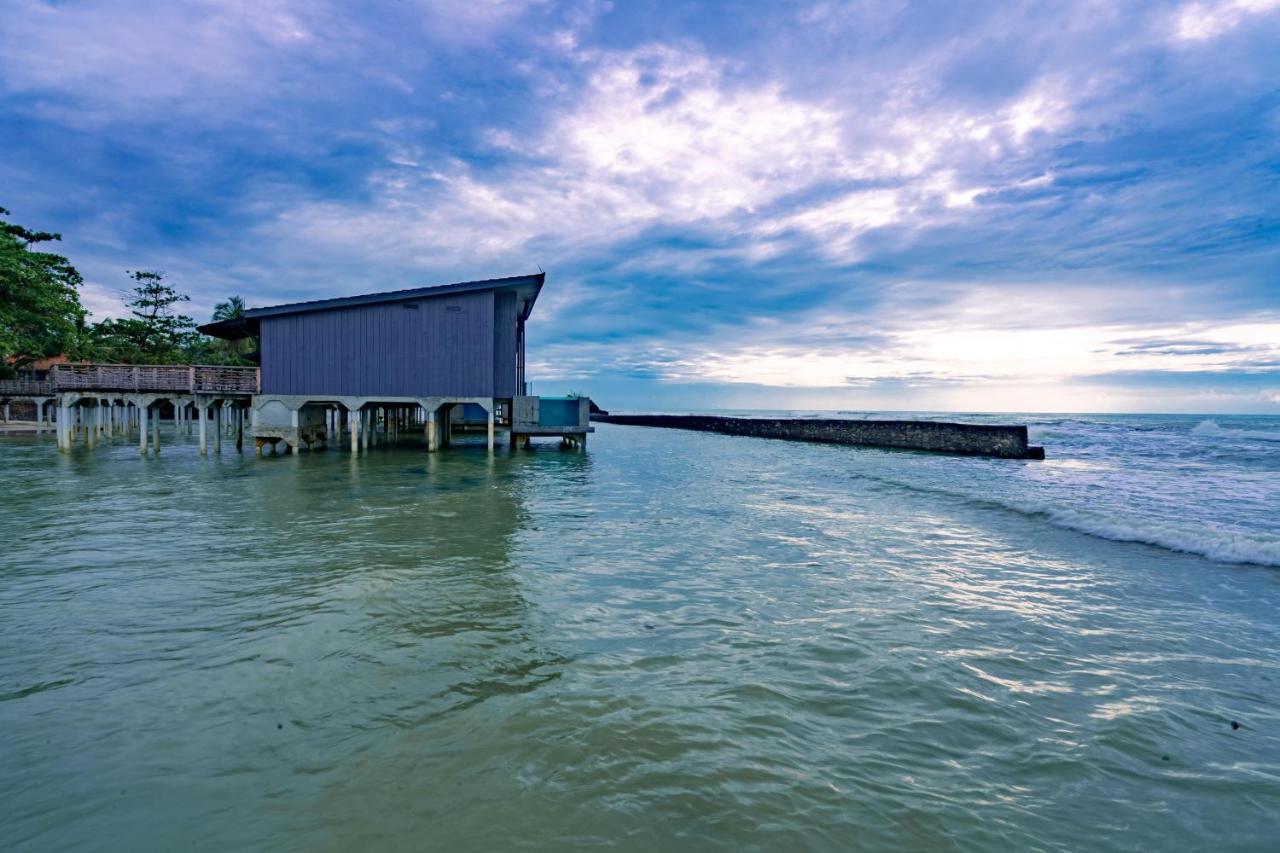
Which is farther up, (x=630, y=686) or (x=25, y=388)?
(x=25, y=388)

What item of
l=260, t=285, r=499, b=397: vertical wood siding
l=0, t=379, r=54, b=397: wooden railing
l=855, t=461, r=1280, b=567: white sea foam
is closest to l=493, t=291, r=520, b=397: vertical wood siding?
l=260, t=285, r=499, b=397: vertical wood siding

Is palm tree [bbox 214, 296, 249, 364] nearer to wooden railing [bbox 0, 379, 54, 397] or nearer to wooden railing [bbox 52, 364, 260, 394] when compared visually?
wooden railing [bbox 0, 379, 54, 397]

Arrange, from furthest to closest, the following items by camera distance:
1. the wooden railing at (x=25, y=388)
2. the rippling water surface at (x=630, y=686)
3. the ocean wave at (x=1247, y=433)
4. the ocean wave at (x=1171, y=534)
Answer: the ocean wave at (x=1247, y=433)
the wooden railing at (x=25, y=388)
the ocean wave at (x=1171, y=534)
the rippling water surface at (x=630, y=686)

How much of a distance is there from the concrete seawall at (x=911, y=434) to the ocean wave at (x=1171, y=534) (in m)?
19.8

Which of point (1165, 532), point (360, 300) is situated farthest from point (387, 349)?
point (1165, 532)

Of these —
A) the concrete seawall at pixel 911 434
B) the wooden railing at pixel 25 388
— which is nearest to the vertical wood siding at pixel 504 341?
the concrete seawall at pixel 911 434

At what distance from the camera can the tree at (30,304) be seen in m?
31.9

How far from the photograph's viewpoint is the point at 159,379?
24781 mm

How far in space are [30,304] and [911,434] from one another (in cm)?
5489

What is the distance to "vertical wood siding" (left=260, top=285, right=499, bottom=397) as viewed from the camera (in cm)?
2430

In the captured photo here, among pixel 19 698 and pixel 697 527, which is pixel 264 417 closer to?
pixel 697 527

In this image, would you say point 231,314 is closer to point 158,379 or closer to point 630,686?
point 158,379

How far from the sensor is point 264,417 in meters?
25.3

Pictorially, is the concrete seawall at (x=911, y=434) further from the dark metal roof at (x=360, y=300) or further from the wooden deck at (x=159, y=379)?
the wooden deck at (x=159, y=379)
